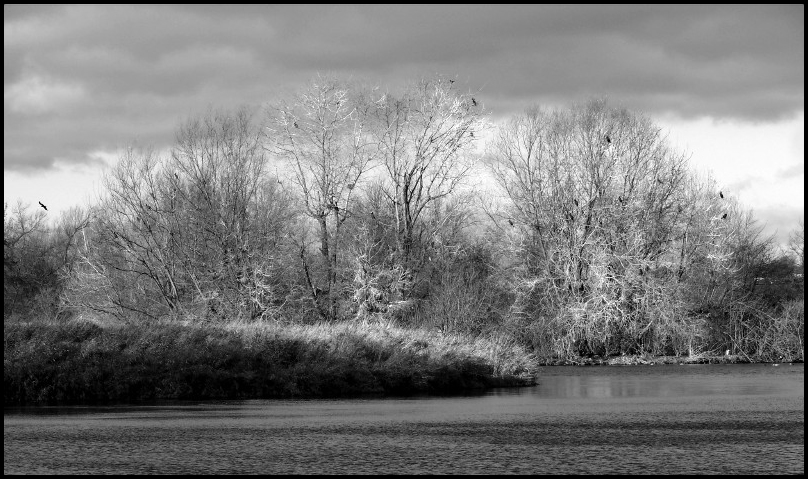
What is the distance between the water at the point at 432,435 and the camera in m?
17.7

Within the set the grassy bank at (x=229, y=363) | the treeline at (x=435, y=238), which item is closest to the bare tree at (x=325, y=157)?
the treeline at (x=435, y=238)

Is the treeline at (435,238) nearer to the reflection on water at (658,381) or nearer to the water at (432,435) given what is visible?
the reflection on water at (658,381)

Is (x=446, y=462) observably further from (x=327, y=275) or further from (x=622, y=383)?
(x=327, y=275)

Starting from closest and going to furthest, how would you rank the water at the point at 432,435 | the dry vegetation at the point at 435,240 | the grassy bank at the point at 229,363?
the water at the point at 432,435, the grassy bank at the point at 229,363, the dry vegetation at the point at 435,240

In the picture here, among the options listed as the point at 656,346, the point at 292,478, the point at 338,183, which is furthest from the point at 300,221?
the point at 292,478

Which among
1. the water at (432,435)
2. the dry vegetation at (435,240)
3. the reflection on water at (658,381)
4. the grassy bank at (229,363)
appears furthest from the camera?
the dry vegetation at (435,240)

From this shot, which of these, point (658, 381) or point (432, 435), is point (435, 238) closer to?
point (658, 381)

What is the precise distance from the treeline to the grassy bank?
13.4 metres

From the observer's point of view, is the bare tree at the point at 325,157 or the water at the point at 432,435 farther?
the bare tree at the point at 325,157

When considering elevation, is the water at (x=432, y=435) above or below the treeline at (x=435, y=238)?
below

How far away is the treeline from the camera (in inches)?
2152

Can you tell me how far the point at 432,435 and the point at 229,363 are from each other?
14929 millimetres

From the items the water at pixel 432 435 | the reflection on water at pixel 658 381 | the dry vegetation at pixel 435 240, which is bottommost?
the water at pixel 432 435

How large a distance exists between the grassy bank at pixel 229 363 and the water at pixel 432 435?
266cm
